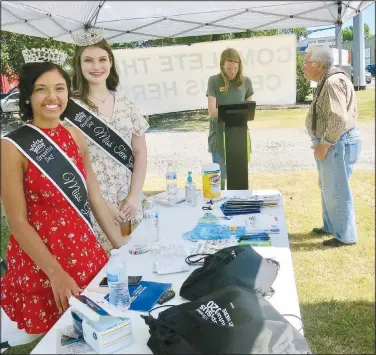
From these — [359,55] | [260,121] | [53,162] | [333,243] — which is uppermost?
[359,55]

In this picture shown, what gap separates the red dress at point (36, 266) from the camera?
5.17 feet

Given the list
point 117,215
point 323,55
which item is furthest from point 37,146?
point 323,55

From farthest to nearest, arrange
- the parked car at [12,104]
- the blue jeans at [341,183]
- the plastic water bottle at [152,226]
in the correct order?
the blue jeans at [341,183]
the plastic water bottle at [152,226]
the parked car at [12,104]

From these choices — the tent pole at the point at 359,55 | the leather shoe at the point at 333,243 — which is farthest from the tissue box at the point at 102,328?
the tent pole at the point at 359,55

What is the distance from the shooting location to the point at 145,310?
1.38 m

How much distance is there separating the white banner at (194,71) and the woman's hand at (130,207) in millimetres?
3442

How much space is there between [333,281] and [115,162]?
177 cm

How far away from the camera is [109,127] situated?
7.67 ft

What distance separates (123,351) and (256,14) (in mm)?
3416

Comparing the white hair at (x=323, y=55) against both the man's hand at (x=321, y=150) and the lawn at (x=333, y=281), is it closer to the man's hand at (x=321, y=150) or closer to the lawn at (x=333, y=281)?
the man's hand at (x=321, y=150)

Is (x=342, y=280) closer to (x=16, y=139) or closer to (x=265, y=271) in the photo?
(x=265, y=271)

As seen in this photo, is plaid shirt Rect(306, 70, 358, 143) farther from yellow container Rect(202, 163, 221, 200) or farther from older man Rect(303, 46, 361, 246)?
yellow container Rect(202, 163, 221, 200)

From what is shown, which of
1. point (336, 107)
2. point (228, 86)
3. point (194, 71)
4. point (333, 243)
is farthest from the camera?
point (194, 71)

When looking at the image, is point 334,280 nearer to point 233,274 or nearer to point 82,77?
point 233,274
